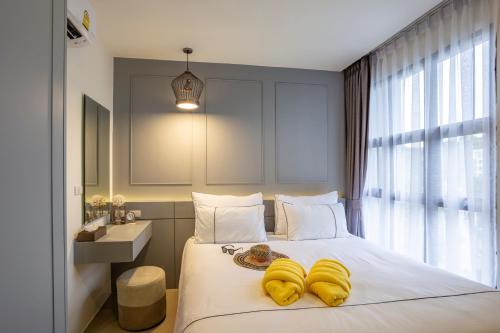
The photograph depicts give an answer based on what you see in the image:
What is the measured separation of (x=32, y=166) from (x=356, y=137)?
2.93m

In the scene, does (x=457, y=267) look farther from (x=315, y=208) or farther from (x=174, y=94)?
(x=174, y=94)

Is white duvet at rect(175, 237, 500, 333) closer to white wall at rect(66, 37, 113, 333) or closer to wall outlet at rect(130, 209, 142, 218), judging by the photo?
white wall at rect(66, 37, 113, 333)

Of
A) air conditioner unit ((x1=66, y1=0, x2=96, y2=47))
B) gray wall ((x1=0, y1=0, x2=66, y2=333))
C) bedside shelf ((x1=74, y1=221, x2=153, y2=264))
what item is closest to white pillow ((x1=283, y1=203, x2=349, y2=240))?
bedside shelf ((x1=74, y1=221, x2=153, y2=264))

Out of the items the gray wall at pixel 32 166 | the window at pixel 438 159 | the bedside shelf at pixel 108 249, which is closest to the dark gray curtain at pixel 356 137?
the window at pixel 438 159

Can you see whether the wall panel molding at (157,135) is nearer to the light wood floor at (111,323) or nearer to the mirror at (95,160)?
the mirror at (95,160)

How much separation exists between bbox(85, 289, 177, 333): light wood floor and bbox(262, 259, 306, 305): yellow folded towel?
3.89ft

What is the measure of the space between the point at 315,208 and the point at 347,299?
54.5 inches

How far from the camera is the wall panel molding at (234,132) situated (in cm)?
305

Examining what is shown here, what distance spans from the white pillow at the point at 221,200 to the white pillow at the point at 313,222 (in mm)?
367

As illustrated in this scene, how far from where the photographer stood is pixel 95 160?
92.2 inches

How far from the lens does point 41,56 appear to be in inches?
33.5

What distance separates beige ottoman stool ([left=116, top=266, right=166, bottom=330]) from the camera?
2.06 m

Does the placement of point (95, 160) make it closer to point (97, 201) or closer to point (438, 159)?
point (97, 201)

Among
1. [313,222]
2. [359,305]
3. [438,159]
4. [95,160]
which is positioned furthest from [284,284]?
[95,160]
